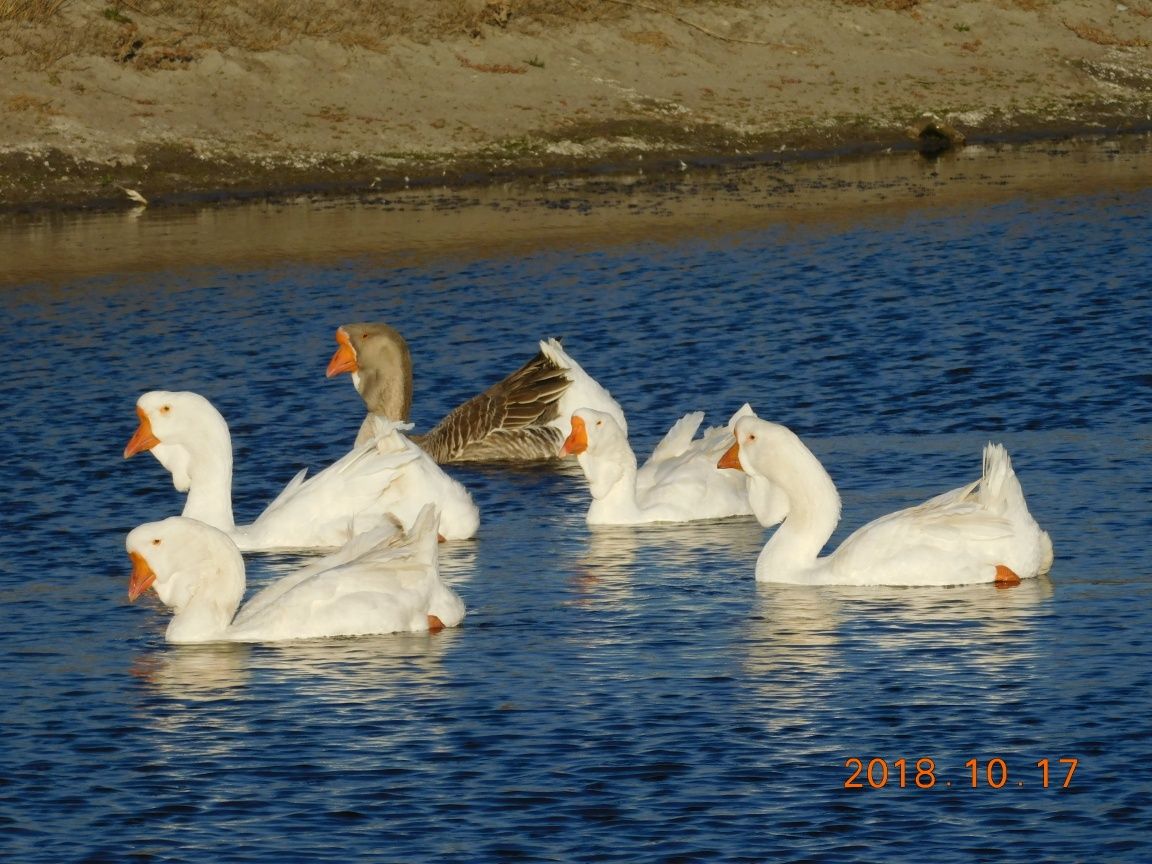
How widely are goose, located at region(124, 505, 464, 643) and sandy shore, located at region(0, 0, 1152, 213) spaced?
953 inches

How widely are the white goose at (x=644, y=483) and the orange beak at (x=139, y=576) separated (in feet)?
13.0

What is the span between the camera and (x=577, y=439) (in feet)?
52.2

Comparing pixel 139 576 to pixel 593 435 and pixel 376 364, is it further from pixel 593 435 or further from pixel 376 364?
pixel 376 364

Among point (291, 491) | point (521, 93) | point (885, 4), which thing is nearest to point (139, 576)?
point (291, 491)

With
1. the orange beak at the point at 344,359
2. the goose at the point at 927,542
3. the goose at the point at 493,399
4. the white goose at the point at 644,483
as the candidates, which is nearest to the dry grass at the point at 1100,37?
the goose at the point at 493,399

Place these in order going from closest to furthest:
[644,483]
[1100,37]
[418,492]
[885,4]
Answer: [418,492]
[644,483]
[885,4]
[1100,37]

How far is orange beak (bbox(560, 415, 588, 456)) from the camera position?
1585cm

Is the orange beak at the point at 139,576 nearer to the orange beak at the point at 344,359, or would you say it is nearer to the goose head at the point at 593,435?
the goose head at the point at 593,435

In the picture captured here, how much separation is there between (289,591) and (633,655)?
2.11 meters

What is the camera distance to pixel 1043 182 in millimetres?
35969

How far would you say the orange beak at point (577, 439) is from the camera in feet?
52.0

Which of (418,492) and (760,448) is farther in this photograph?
(418,492)

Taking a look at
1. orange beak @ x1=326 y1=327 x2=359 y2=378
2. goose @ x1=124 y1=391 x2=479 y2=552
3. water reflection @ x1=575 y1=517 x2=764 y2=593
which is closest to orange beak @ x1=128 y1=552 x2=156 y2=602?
goose @ x1=124 y1=391 x2=479 y2=552

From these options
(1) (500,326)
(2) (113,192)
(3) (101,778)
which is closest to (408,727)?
(3) (101,778)
